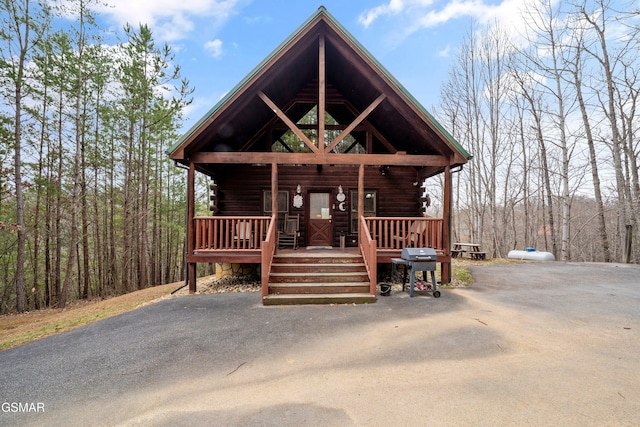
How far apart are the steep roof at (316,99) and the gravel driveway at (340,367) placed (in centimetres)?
438

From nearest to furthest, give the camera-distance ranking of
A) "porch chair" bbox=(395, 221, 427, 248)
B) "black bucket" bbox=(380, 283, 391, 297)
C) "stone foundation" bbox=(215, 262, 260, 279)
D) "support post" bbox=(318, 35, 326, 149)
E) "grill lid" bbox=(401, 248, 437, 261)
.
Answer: "grill lid" bbox=(401, 248, 437, 261) → "black bucket" bbox=(380, 283, 391, 297) → "support post" bbox=(318, 35, 326, 149) → "porch chair" bbox=(395, 221, 427, 248) → "stone foundation" bbox=(215, 262, 260, 279)

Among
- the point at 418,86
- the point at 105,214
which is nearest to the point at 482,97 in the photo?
the point at 418,86

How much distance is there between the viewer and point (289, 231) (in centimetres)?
1015

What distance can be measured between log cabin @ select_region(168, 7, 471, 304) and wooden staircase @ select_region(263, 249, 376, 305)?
3 centimetres

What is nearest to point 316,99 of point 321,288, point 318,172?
point 318,172

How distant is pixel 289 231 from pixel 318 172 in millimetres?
2564

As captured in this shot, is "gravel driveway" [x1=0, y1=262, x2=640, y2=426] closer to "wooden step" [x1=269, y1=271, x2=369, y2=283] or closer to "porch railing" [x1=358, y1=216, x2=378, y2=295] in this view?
"porch railing" [x1=358, y1=216, x2=378, y2=295]

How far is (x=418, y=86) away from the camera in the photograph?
→ 26.9 meters

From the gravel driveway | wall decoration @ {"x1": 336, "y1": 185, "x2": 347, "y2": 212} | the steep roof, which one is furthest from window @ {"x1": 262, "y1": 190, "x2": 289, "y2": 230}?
the gravel driveway

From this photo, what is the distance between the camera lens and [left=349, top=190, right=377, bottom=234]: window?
34.2 feet

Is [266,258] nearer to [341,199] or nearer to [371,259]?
[371,259]

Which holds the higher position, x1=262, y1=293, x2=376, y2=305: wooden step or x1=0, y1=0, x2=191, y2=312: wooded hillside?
x1=0, y1=0, x2=191, y2=312: wooded hillside

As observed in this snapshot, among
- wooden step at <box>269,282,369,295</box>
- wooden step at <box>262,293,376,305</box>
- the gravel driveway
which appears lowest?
the gravel driveway

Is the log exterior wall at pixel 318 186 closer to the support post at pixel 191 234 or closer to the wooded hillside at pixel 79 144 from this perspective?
the support post at pixel 191 234
